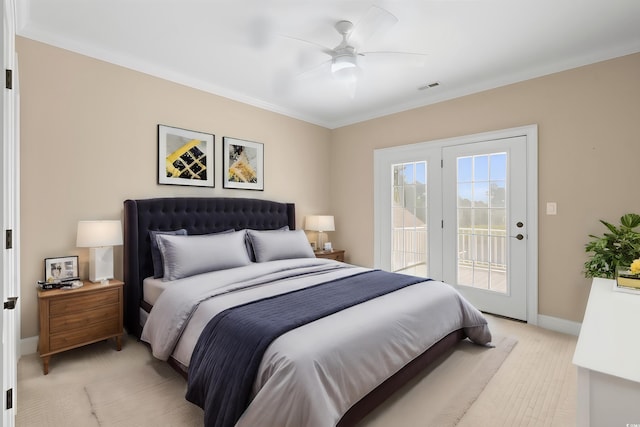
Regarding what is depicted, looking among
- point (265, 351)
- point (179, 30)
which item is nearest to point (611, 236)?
point (265, 351)

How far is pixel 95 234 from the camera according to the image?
2625 millimetres

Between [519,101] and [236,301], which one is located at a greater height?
[519,101]

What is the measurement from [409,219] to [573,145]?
1.92 meters

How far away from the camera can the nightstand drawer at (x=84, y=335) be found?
2396mm

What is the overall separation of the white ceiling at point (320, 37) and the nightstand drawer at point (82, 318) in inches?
88.5

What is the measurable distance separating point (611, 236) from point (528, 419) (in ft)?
5.64

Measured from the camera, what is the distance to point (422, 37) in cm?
270

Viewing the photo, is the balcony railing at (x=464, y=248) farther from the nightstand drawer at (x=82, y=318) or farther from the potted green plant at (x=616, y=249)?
the nightstand drawer at (x=82, y=318)

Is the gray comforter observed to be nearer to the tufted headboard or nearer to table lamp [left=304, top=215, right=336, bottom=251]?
the tufted headboard

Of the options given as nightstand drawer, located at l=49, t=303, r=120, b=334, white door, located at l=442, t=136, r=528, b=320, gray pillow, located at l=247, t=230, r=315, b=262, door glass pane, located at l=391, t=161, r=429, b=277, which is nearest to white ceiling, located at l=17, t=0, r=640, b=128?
white door, located at l=442, t=136, r=528, b=320

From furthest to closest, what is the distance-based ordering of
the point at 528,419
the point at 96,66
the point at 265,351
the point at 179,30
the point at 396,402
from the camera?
the point at 96,66
the point at 179,30
the point at 396,402
the point at 528,419
the point at 265,351

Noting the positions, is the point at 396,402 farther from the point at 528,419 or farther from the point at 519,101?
the point at 519,101

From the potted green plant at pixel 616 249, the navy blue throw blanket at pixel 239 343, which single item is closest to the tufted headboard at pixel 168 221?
the navy blue throw blanket at pixel 239 343

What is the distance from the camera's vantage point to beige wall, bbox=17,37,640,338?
2641 mm
